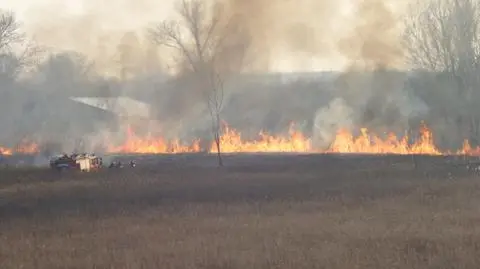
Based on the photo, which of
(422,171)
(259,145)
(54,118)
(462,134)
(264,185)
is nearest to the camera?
(264,185)

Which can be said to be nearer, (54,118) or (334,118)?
(334,118)

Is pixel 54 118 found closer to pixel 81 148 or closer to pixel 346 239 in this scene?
pixel 81 148

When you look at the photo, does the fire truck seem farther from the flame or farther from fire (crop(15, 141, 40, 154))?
fire (crop(15, 141, 40, 154))

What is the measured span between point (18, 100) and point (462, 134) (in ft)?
135

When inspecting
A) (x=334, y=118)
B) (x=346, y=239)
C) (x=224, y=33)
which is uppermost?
(x=224, y=33)

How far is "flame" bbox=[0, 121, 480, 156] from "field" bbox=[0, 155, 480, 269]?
1646cm

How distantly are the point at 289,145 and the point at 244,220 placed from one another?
123 feet

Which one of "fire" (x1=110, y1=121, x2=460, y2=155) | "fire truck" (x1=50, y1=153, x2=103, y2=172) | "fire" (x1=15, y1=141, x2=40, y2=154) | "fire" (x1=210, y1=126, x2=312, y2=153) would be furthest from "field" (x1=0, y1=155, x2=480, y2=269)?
"fire" (x1=15, y1=141, x2=40, y2=154)

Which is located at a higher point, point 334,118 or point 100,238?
point 334,118

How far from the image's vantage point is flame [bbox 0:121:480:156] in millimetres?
46219

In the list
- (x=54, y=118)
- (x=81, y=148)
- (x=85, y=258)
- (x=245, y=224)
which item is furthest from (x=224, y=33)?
(x=85, y=258)

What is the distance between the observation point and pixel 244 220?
611 inches

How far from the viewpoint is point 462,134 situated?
46.0 metres

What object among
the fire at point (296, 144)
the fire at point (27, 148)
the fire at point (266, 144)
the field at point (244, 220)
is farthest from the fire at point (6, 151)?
the field at point (244, 220)
